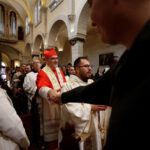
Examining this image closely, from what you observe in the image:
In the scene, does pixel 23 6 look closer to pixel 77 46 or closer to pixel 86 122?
pixel 77 46

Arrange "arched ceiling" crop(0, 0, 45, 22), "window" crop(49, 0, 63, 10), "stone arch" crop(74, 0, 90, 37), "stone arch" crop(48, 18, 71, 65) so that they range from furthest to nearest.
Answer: "arched ceiling" crop(0, 0, 45, 22)
"stone arch" crop(48, 18, 71, 65)
"window" crop(49, 0, 63, 10)
"stone arch" crop(74, 0, 90, 37)

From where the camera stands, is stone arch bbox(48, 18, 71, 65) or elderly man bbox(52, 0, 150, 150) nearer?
elderly man bbox(52, 0, 150, 150)

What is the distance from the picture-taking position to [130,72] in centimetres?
36

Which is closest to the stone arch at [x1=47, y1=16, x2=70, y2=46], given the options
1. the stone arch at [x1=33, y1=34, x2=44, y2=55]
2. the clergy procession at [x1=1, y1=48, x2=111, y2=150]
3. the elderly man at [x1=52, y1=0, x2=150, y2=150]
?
the stone arch at [x1=33, y1=34, x2=44, y2=55]

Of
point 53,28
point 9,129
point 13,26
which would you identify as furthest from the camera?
point 13,26

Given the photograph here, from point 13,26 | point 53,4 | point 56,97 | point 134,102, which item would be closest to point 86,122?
point 56,97

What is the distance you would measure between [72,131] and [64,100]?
0.25m

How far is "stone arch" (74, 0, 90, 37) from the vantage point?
5.68 meters

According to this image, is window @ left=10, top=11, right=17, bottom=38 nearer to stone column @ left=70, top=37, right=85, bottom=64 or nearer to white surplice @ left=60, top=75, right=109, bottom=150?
stone column @ left=70, top=37, right=85, bottom=64

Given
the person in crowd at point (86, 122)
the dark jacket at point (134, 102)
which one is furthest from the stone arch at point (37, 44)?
the dark jacket at point (134, 102)

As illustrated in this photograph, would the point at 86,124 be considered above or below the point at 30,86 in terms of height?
below

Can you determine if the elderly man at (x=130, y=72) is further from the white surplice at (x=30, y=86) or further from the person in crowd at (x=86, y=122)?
the white surplice at (x=30, y=86)

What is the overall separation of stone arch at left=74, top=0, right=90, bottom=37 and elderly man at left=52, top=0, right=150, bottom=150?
5.92 metres

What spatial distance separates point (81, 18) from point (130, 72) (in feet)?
20.4
